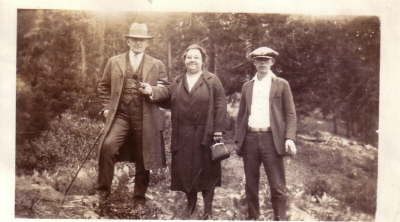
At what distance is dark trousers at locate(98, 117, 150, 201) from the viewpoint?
211 inches

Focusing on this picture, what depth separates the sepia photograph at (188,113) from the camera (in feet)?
17.6

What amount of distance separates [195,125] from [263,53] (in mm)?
1027

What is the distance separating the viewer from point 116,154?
212 inches

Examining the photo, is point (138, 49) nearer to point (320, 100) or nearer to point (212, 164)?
point (212, 164)

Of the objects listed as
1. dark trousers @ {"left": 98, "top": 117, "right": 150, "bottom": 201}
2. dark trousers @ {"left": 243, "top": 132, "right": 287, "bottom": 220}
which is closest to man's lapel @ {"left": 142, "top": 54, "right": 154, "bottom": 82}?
dark trousers @ {"left": 98, "top": 117, "right": 150, "bottom": 201}

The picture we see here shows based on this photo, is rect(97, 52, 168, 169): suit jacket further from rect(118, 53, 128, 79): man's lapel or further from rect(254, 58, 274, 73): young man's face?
rect(254, 58, 274, 73): young man's face

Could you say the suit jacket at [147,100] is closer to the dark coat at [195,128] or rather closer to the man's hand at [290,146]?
the dark coat at [195,128]

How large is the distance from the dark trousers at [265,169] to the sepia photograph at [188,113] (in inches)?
0.5

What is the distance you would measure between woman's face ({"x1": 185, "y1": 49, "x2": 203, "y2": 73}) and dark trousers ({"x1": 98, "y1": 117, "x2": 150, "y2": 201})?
2.77ft

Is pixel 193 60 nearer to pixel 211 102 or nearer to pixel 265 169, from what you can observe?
pixel 211 102

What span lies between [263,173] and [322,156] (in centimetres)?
65

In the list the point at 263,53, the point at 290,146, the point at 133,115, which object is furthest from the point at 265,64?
the point at 133,115

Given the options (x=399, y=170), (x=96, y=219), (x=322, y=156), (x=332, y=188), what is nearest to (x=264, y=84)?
(x=322, y=156)

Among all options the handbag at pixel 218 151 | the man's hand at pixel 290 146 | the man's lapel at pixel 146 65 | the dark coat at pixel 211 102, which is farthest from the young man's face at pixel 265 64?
the man's lapel at pixel 146 65
